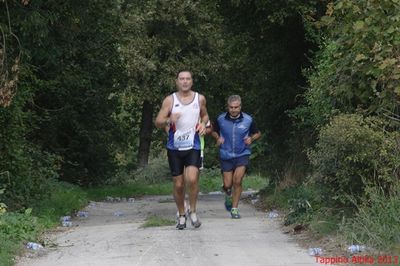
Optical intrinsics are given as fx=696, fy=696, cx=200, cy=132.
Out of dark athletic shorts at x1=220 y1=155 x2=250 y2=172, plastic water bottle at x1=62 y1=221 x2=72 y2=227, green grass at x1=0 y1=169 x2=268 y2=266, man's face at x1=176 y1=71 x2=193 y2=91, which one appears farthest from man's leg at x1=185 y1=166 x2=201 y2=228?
plastic water bottle at x1=62 y1=221 x2=72 y2=227

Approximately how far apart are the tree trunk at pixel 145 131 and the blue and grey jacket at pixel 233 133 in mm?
23352

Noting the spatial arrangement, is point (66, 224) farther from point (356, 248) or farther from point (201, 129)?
point (356, 248)

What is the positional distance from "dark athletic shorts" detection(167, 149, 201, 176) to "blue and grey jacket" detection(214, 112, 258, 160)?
1412 millimetres

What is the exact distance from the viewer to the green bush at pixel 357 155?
773cm

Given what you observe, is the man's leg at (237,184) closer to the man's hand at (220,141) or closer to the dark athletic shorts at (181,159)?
the man's hand at (220,141)

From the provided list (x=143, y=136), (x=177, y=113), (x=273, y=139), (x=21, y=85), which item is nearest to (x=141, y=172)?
(x=143, y=136)

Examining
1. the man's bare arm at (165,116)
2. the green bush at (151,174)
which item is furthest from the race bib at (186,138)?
the green bush at (151,174)

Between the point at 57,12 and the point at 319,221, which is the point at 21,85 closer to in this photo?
the point at 57,12

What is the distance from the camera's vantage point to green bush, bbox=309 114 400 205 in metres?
7.73

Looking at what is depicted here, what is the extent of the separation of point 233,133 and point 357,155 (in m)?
3.37

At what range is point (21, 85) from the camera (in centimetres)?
1247

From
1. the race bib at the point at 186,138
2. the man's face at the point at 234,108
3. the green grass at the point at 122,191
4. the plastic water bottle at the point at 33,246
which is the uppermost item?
the man's face at the point at 234,108

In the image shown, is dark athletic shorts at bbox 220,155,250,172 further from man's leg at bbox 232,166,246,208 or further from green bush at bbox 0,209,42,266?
green bush at bbox 0,209,42,266

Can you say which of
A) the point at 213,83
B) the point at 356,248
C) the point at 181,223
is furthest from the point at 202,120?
the point at 213,83
